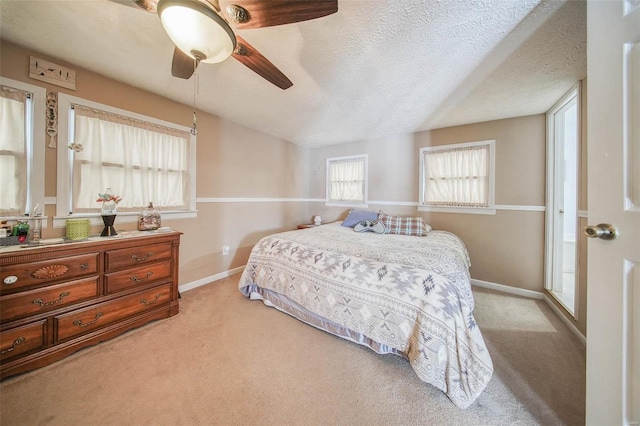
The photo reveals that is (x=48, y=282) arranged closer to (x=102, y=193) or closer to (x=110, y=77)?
(x=102, y=193)

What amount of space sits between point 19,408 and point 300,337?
1595 millimetres

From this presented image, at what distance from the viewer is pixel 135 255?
1.80 meters

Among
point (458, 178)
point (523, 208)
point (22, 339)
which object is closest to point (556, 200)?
point (523, 208)

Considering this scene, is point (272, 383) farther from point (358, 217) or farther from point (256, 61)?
point (358, 217)

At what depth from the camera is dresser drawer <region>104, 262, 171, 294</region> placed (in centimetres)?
167

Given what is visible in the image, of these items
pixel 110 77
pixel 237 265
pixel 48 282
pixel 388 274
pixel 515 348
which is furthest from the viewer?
pixel 237 265

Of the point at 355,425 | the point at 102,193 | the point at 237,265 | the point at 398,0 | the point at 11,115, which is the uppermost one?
the point at 398,0

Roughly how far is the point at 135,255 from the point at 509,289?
4204 millimetres

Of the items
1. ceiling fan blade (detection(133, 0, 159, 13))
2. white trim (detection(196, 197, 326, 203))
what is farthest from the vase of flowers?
ceiling fan blade (detection(133, 0, 159, 13))

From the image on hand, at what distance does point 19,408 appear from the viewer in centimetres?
111

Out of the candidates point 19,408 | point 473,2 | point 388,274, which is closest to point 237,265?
point 19,408

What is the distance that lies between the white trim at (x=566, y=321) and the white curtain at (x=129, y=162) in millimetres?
4126

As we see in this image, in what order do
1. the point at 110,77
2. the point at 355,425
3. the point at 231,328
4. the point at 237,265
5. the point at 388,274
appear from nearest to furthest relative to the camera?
the point at 355,425 < the point at 388,274 < the point at 231,328 < the point at 110,77 < the point at 237,265

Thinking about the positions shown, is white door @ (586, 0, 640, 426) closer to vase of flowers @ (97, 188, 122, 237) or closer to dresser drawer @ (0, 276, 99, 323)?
dresser drawer @ (0, 276, 99, 323)
